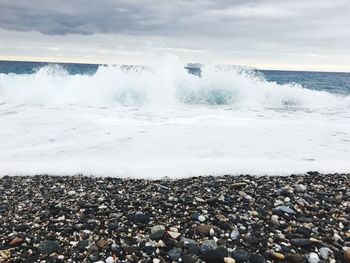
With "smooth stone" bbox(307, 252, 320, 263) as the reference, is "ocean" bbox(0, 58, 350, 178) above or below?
below

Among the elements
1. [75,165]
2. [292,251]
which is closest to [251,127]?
[75,165]

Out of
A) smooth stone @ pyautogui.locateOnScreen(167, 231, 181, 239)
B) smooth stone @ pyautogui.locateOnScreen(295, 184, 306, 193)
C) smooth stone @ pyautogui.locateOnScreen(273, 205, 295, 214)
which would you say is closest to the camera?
→ smooth stone @ pyautogui.locateOnScreen(167, 231, 181, 239)

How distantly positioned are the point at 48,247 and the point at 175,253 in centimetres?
94

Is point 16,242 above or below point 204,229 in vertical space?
below

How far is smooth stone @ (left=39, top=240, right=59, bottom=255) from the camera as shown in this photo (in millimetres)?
2695

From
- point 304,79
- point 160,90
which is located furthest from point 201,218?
point 304,79

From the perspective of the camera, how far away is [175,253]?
104 inches

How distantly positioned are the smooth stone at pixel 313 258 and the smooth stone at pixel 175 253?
2.97 feet

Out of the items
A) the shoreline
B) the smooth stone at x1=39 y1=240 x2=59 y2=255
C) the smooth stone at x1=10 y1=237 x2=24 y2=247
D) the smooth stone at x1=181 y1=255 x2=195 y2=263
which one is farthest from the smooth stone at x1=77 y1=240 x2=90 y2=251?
the smooth stone at x1=181 y1=255 x2=195 y2=263

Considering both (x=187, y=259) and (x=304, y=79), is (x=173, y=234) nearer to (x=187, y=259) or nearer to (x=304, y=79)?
(x=187, y=259)

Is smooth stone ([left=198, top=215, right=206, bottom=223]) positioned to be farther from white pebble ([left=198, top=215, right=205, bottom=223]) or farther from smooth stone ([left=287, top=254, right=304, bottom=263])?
smooth stone ([left=287, top=254, right=304, bottom=263])

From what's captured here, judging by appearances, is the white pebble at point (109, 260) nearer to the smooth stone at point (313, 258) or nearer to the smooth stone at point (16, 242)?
the smooth stone at point (16, 242)

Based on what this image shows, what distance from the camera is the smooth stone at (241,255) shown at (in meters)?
2.58

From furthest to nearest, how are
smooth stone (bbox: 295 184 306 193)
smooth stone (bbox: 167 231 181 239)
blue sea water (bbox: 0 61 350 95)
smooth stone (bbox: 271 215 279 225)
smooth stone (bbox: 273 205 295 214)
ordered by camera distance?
blue sea water (bbox: 0 61 350 95), smooth stone (bbox: 295 184 306 193), smooth stone (bbox: 273 205 295 214), smooth stone (bbox: 271 215 279 225), smooth stone (bbox: 167 231 181 239)
